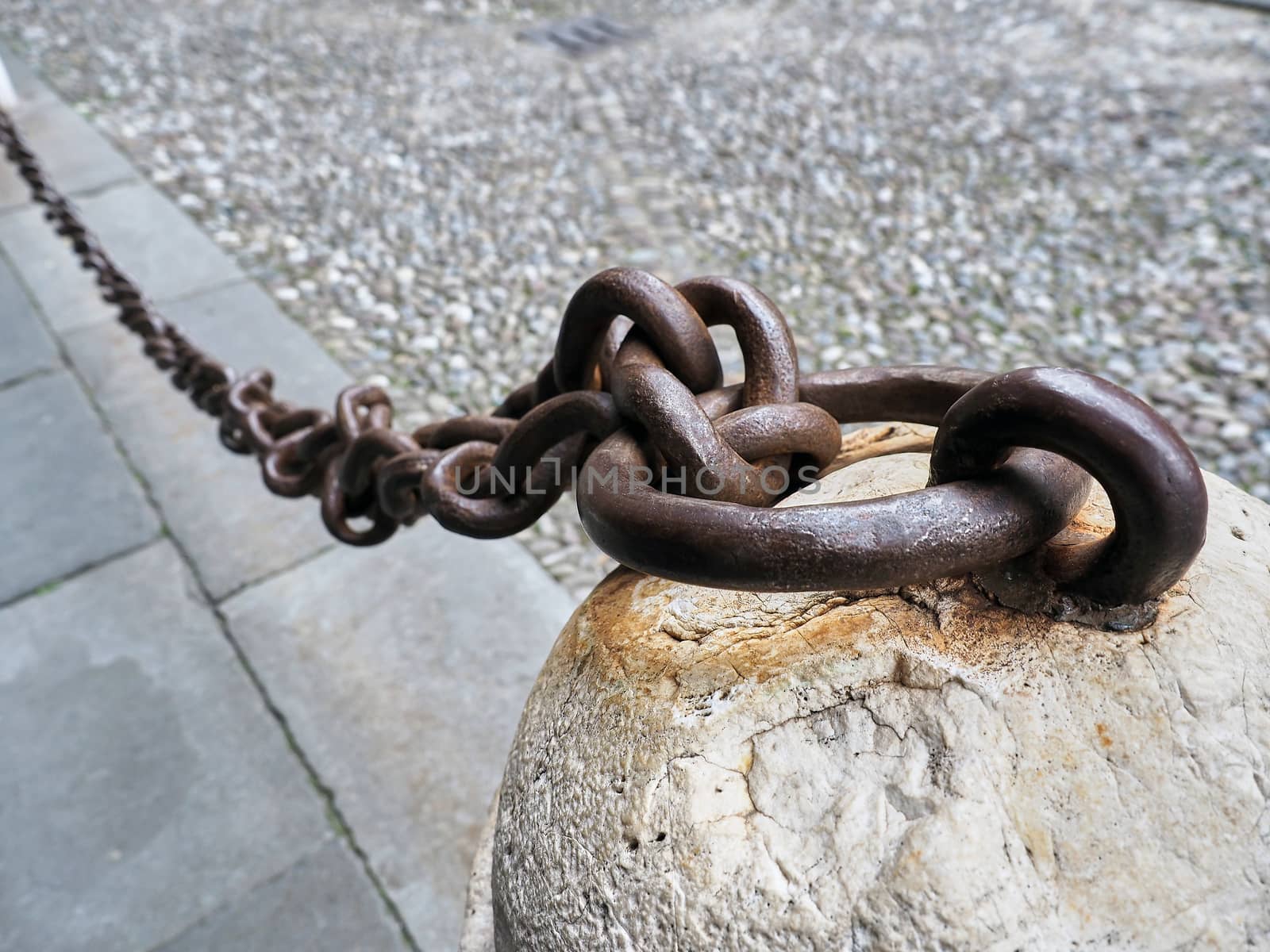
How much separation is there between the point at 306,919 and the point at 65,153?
392cm

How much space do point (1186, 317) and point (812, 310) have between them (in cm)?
125

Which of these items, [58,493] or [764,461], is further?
[58,493]

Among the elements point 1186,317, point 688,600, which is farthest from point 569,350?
point 1186,317

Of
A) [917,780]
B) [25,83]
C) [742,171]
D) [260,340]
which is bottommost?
[260,340]

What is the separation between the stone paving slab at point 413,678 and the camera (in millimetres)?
2160

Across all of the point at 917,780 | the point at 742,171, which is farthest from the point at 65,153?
the point at 917,780

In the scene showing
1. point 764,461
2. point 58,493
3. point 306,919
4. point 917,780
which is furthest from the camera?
point 58,493

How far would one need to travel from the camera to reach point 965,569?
0.75m

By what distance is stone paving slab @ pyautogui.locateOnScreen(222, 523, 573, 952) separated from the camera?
2.16 meters

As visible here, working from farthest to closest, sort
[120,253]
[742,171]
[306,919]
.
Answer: [742,171], [120,253], [306,919]

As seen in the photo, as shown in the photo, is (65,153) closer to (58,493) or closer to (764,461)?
(58,493)

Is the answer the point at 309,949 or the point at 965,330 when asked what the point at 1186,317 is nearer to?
A: the point at 965,330

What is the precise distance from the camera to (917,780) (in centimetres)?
79

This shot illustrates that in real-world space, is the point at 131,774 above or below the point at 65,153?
below
